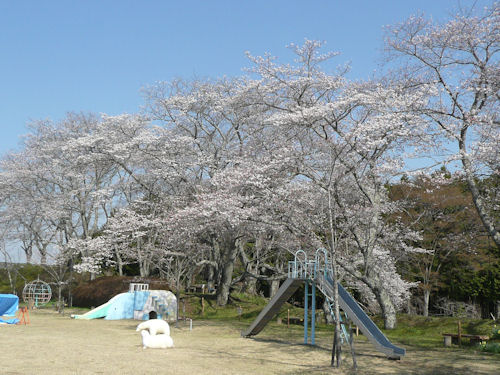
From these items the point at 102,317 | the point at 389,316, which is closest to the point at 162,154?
the point at 102,317

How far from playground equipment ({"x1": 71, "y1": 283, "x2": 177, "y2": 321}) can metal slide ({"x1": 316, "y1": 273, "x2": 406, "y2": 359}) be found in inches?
458

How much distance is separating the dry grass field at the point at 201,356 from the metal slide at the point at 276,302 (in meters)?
0.44

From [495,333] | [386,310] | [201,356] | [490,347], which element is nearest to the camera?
[201,356]

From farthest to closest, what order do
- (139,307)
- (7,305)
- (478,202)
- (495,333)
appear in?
(139,307), (7,305), (495,333), (478,202)

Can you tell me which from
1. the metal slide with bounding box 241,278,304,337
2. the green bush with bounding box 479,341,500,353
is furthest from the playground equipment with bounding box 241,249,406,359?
the green bush with bounding box 479,341,500,353

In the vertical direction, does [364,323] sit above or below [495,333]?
above

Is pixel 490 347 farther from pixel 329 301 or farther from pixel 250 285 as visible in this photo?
pixel 250 285

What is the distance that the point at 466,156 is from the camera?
1411cm

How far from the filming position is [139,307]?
25.4m

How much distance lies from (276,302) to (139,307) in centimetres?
1095

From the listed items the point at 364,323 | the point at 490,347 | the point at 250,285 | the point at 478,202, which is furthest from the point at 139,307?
the point at 478,202

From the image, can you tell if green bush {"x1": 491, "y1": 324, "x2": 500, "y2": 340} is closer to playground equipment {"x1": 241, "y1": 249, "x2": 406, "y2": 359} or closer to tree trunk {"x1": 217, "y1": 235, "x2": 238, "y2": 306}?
playground equipment {"x1": 241, "y1": 249, "x2": 406, "y2": 359}

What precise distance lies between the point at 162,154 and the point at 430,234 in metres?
15.5

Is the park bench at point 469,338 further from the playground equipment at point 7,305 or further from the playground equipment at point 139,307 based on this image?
the playground equipment at point 7,305
